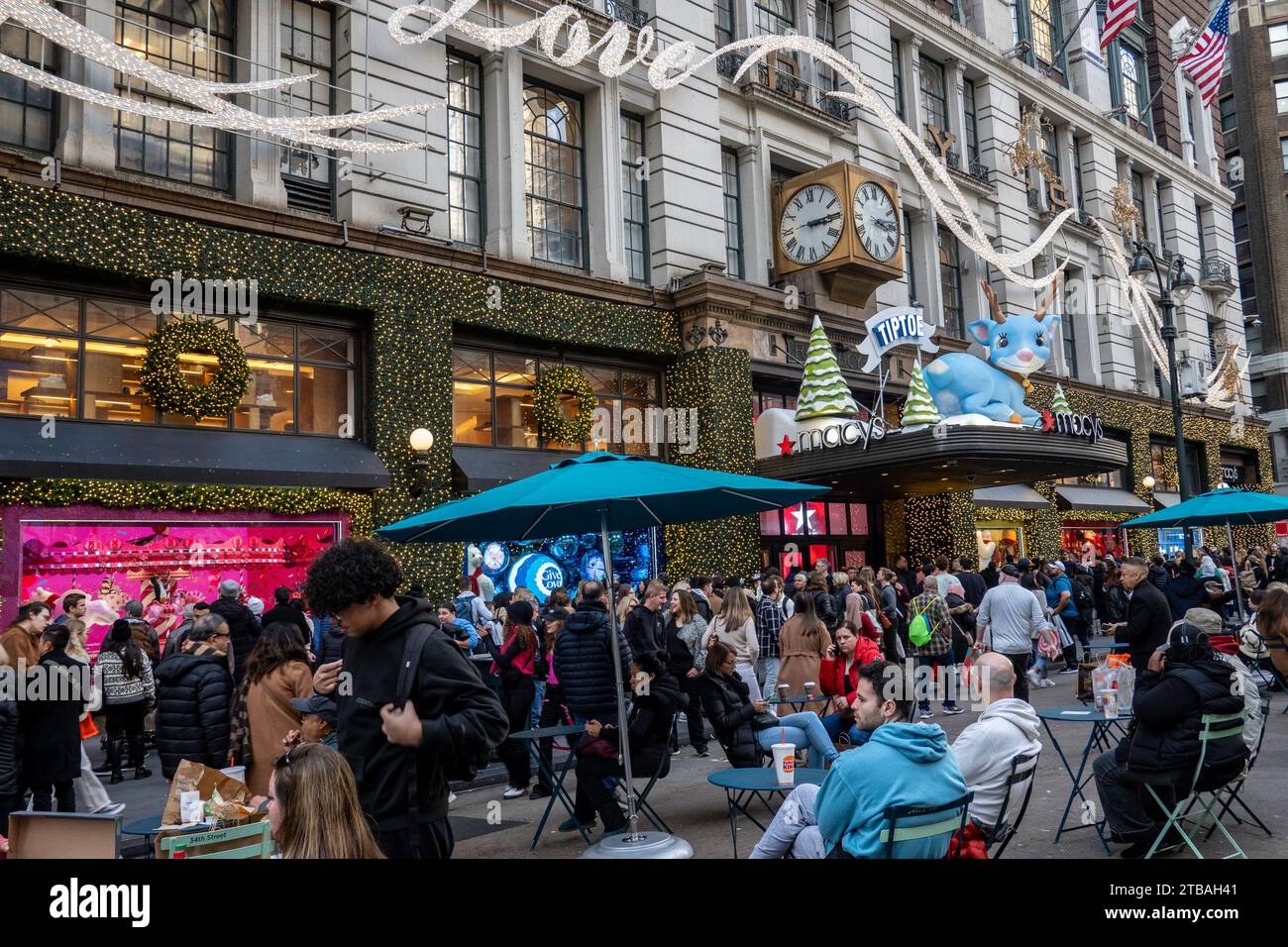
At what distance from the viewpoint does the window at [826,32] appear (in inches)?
979

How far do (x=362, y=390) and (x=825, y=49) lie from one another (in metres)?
12.3

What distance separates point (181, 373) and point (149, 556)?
2.61 meters

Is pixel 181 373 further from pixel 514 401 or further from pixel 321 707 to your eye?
pixel 321 707

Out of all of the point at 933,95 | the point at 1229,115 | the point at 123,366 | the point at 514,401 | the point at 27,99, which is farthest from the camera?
the point at 1229,115

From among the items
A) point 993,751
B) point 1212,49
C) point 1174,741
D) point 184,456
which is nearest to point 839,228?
point 1212,49

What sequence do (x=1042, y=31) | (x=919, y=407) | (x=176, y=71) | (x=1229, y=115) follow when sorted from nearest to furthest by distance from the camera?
1. (x=176, y=71)
2. (x=919, y=407)
3. (x=1042, y=31)
4. (x=1229, y=115)

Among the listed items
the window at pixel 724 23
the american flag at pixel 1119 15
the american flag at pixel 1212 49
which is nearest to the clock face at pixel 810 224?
the window at pixel 724 23

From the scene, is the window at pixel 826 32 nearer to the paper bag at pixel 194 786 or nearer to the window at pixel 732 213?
the window at pixel 732 213

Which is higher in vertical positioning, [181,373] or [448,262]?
[448,262]

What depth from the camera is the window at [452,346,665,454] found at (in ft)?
57.8

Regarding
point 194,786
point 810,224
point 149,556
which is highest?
point 810,224

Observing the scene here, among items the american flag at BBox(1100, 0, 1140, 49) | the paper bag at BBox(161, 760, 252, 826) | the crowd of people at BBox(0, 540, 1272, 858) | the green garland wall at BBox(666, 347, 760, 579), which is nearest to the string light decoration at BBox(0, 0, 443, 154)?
the crowd of people at BBox(0, 540, 1272, 858)

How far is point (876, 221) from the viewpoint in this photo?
75.0 feet

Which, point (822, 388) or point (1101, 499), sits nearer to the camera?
point (822, 388)
